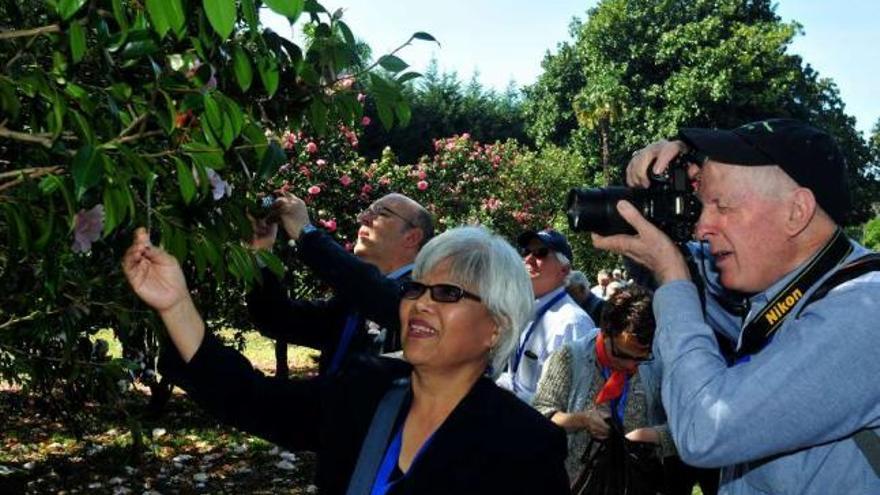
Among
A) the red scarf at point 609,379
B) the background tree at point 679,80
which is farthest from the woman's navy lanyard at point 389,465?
the background tree at point 679,80

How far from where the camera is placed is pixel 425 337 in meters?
2.27

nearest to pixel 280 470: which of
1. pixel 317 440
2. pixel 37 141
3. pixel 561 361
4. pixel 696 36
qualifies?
pixel 561 361

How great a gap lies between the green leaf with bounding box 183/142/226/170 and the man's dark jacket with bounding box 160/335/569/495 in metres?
0.47

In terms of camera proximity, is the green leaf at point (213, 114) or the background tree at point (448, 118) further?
the background tree at point (448, 118)

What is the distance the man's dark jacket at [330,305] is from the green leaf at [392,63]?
119 cm

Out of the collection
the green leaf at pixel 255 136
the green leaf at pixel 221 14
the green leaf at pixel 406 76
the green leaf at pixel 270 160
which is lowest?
the green leaf at pixel 270 160

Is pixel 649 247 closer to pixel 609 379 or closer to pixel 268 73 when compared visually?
pixel 268 73

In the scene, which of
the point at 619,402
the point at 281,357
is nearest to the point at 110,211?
the point at 619,402

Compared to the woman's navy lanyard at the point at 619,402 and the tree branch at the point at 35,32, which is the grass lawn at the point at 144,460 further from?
the tree branch at the point at 35,32

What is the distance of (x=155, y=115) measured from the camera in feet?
5.81

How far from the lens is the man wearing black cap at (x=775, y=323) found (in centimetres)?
153

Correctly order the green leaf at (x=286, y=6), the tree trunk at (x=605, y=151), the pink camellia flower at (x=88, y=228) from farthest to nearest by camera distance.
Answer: the tree trunk at (x=605, y=151), the pink camellia flower at (x=88, y=228), the green leaf at (x=286, y=6)

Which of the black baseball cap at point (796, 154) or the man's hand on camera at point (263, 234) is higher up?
the black baseball cap at point (796, 154)

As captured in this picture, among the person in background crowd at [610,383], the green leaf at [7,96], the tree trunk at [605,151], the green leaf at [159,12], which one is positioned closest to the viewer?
the green leaf at [159,12]
